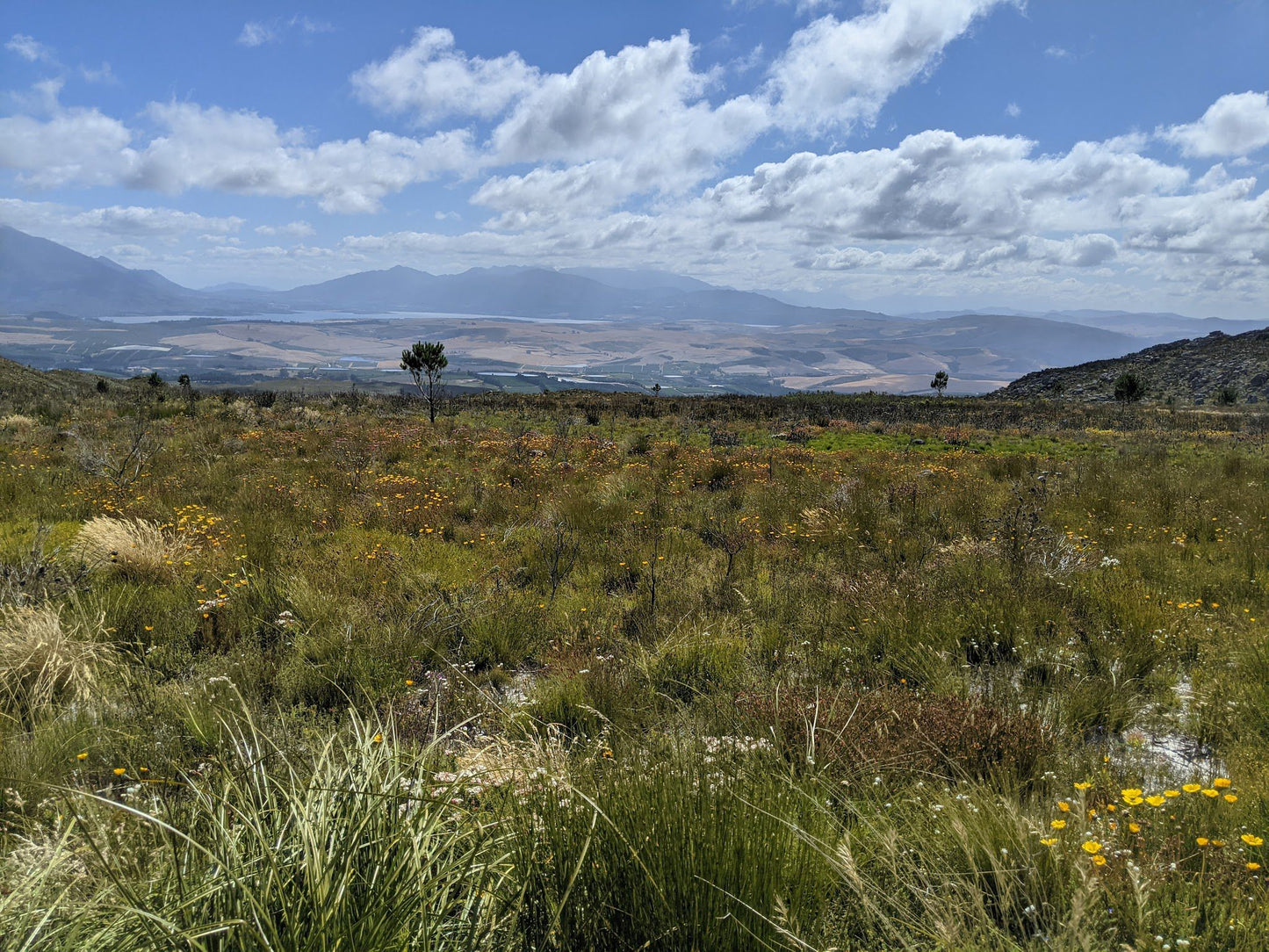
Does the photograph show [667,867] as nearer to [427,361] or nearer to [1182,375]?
[427,361]

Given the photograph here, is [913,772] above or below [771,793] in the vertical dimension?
below

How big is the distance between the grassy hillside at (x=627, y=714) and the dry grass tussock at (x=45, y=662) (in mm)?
32

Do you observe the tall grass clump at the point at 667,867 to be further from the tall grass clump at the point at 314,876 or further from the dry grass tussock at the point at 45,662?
the dry grass tussock at the point at 45,662

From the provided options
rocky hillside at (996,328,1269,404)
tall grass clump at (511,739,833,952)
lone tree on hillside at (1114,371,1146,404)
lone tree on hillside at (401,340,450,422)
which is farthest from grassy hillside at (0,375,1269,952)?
rocky hillside at (996,328,1269,404)

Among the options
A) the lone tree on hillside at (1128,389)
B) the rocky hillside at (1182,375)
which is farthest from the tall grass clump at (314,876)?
the rocky hillside at (1182,375)

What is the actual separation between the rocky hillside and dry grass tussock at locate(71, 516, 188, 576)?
82071mm

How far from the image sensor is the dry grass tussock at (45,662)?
3887 mm

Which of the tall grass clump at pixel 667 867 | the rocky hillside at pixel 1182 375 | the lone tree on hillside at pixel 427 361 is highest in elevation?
the rocky hillside at pixel 1182 375

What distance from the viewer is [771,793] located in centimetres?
239

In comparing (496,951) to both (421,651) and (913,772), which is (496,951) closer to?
(913,772)

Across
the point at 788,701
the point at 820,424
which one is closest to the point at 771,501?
the point at 788,701

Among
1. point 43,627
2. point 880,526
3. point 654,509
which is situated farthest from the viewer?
point 654,509

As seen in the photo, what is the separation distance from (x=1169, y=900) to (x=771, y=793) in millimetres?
1412

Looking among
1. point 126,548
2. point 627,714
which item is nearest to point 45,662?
point 126,548
